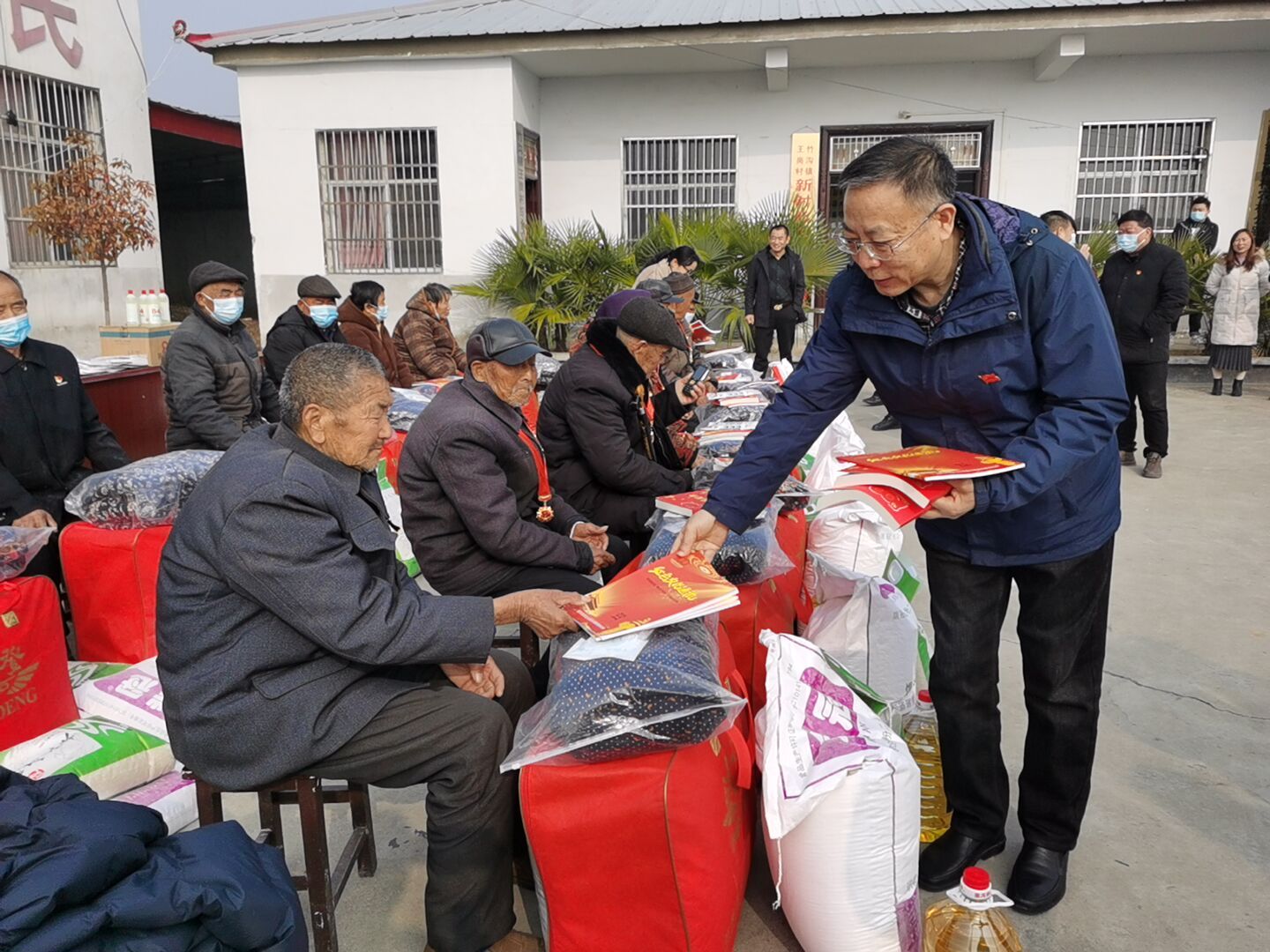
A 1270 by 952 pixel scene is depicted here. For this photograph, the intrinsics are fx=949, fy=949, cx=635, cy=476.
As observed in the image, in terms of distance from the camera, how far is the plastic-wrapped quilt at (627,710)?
6.39 feet

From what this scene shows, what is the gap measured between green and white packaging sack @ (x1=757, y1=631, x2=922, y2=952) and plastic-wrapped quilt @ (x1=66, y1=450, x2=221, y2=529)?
8.66 feet

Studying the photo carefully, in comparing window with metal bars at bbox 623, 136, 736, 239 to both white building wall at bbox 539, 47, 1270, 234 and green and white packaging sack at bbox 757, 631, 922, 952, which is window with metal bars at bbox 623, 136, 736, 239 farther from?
green and white packaging sack at bbox 757, 631, 922, 952

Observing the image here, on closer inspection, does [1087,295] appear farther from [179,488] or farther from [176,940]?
[179,488]

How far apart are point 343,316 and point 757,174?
7574 mm

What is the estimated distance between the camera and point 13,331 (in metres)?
3.75

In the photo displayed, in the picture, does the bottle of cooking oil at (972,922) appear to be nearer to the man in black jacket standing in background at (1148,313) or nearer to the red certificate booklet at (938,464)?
the red certificate booklet at (938,464)

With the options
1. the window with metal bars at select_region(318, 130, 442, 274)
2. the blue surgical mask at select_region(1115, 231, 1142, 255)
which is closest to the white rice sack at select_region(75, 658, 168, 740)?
the blue surgical mask at select_region(1115, 231, 1142, 255)

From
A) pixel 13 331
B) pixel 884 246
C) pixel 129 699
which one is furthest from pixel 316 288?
pixel 884 246

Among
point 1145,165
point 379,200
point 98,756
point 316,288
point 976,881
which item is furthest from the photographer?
point 1145,165

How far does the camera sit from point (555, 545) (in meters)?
3.09

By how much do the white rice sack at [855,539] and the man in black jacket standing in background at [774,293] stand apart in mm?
7041

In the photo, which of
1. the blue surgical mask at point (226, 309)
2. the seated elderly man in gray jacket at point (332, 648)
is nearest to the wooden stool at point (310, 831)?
the seated elderly man in gray jacket at point (332, 648)

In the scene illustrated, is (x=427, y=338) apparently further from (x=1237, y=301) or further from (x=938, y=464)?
(x=1237, y=301)

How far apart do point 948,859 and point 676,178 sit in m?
11.9
